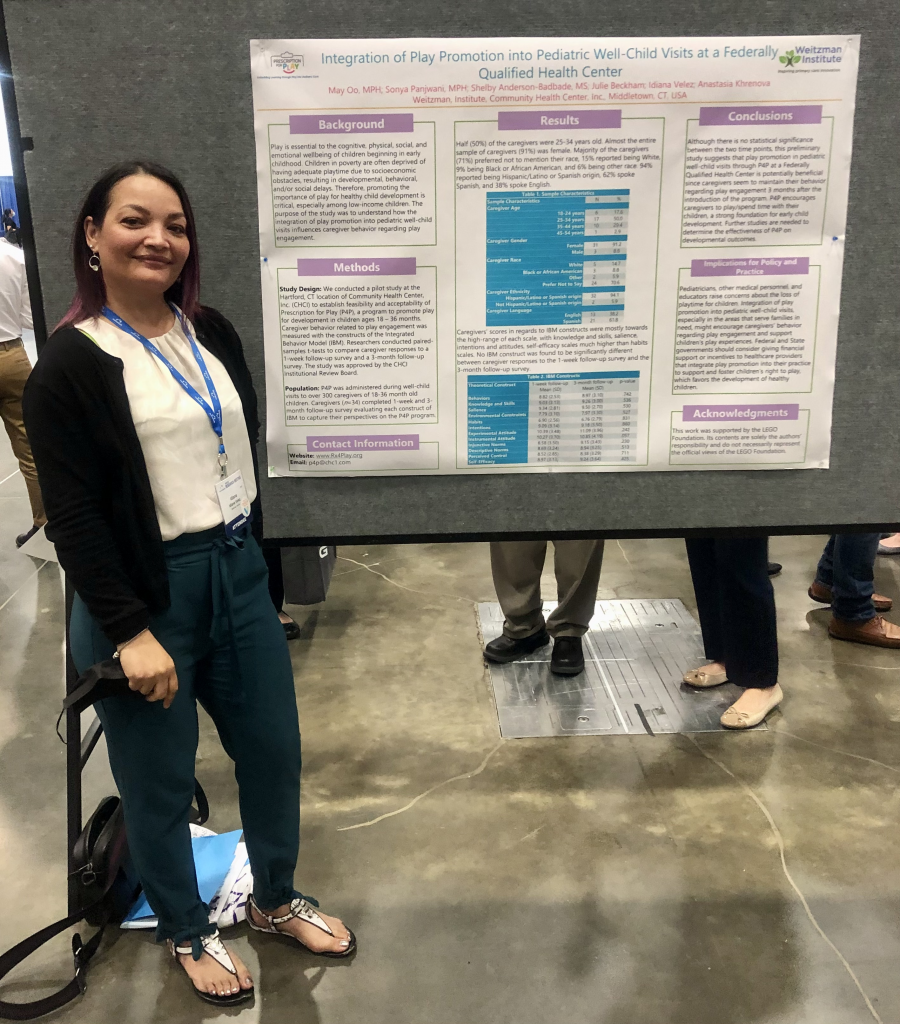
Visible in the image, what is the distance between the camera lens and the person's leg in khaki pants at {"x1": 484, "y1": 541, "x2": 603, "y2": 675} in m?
2.64

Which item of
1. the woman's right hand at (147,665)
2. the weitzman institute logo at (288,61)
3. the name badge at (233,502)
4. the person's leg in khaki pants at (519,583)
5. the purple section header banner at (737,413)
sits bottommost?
the person's leg in khaki pants at (519,583)

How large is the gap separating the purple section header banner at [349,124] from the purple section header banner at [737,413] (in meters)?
0.64

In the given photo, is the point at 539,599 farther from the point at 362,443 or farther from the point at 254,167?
the point at 254,167

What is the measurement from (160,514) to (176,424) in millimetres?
138

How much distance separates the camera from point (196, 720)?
143 centimetres

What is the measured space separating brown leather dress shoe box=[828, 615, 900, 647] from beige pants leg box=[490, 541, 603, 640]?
0.91m

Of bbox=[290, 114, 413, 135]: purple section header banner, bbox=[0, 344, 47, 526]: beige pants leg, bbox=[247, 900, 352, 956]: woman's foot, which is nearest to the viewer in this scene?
bbox=[290, 114, 413, 135]: purple section header banner

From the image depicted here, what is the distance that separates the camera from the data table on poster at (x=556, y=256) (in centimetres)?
127

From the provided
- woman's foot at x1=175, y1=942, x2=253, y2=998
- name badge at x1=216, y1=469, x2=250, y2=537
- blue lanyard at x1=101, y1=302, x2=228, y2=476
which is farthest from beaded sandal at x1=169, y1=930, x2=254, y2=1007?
blue lanyard at x1=101, y1=302, x2=228, y2=476

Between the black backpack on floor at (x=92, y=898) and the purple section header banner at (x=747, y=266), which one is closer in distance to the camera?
the purple section header banner at (x=747, y=266)

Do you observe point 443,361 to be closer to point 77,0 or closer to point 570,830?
point 77,0

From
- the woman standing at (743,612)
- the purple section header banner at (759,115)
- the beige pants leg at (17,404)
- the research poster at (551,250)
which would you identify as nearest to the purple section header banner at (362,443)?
the research poster at (551,250)

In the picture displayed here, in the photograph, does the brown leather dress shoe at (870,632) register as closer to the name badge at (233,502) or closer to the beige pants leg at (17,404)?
the name badge at (233,502)

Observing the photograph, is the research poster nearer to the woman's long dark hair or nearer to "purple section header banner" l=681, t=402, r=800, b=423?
"purple section header banner" l=681, t=402, r=800, b=423
